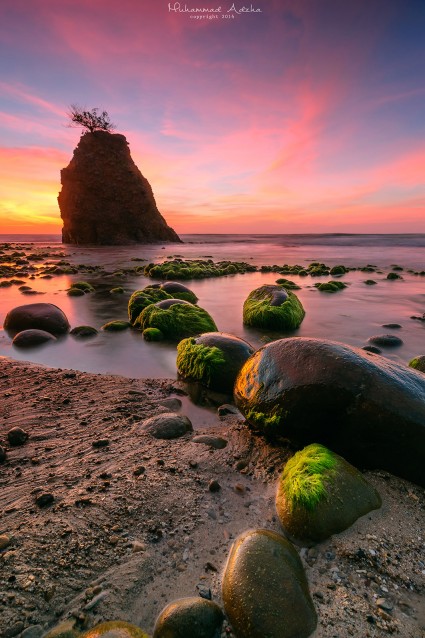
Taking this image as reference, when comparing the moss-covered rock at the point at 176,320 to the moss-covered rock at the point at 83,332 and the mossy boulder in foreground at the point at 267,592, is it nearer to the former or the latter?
the moss-covered rock at the point at 83,332

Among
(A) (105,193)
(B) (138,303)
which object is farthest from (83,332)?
(A) (105,193)

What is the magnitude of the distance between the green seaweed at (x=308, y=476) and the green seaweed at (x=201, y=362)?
6.17 feet

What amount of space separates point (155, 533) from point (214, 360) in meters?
2.49

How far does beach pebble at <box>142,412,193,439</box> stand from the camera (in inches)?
129

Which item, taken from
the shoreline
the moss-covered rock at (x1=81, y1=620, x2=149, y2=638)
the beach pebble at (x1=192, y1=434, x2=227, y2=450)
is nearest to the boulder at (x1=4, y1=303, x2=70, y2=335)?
the shoreline

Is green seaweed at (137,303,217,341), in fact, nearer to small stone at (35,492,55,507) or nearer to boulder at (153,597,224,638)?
small stone at (35,492,55,507)

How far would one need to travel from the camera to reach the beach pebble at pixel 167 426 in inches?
129

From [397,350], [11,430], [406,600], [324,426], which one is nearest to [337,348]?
[324,426]

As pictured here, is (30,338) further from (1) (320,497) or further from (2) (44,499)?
(1) (320,497)

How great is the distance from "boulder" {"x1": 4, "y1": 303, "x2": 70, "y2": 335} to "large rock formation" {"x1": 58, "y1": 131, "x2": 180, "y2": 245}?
37626 mm

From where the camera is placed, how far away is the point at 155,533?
7.13 feet

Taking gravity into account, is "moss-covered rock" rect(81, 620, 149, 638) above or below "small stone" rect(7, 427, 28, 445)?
above

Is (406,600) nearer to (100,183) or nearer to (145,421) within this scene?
(145,421)

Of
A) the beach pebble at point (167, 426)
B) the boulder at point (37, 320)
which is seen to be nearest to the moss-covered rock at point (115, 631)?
the beach pebble at point (167, 426)
